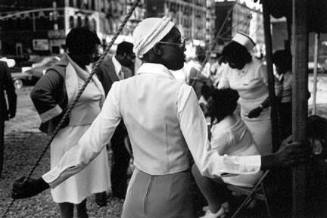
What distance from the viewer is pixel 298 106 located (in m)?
2.09

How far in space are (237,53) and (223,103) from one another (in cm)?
129

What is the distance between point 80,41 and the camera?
3.75m

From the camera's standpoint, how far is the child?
4.20 m

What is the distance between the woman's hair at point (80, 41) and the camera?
3.73 meters

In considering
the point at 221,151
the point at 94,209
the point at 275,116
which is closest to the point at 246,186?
the point at 221,151

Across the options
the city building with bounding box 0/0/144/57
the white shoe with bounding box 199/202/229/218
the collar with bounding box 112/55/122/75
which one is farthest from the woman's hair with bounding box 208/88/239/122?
the city building with bounding box 0/0/144/57

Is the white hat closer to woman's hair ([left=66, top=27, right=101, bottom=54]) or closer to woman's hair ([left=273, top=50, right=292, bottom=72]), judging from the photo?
woman's hair ([left=273, top=50, right=292, bottom=72])

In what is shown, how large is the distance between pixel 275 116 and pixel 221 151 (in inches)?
26.1

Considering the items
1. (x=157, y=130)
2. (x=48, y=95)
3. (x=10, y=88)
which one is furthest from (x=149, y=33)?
(x=10, y=88)

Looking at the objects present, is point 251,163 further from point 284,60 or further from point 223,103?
point 284,60

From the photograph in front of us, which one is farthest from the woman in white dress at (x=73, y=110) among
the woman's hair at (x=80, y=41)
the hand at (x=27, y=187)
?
the hand at (x=27, y=187)

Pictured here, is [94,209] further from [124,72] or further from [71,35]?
[71,35]

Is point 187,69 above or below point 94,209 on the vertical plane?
above

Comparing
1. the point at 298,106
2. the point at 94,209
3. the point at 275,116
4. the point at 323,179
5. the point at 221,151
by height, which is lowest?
the point at 94,209
